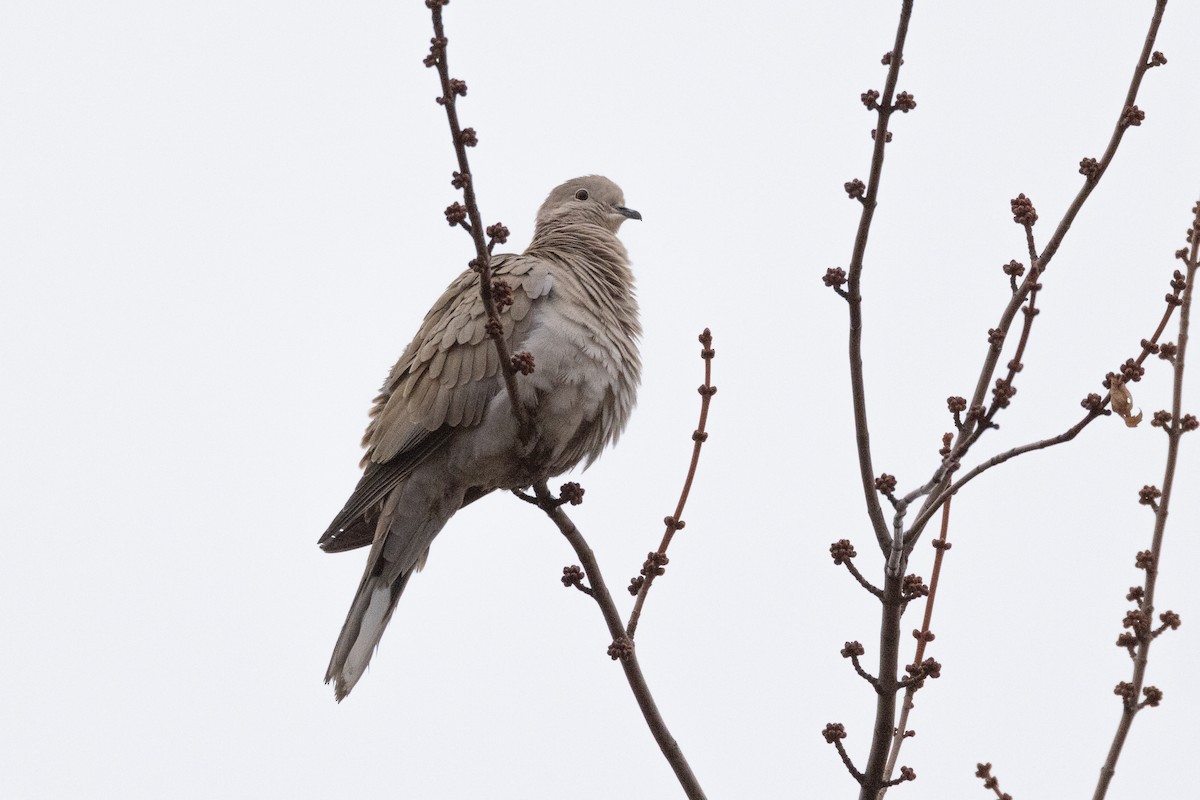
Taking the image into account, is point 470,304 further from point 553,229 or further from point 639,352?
point 553,229

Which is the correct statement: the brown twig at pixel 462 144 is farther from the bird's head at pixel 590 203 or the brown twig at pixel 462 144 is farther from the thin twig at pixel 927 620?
the bird's head at pixel 590 203

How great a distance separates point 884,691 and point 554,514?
134cm

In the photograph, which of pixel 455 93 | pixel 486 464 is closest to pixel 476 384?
pixel 486 464

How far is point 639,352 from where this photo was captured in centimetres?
486

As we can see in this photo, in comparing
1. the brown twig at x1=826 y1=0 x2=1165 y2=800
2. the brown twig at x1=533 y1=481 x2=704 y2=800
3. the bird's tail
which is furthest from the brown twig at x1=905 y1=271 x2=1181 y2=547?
the bird's tail

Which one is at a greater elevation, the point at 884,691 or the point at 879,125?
the point at 879,125

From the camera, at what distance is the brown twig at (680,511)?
3316 millimetres

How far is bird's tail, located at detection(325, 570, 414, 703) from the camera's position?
4.66 meters

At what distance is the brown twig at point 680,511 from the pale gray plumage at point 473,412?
3.13 ft

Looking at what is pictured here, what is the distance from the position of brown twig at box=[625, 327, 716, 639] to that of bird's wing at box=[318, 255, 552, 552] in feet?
3.99

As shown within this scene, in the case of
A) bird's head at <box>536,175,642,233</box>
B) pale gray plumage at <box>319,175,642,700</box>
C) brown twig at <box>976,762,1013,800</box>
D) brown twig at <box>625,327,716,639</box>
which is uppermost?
bird's head at <box>536,175,642,233</box>

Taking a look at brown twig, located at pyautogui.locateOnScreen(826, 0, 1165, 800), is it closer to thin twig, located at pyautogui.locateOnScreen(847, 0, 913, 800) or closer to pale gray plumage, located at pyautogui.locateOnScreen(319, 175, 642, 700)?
thin twig, located at pyautogui.locateOnScreen(847, 0, 913, 800)

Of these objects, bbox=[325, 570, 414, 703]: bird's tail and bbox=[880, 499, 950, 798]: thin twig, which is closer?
bbox=[880, 499, 950, 798]: thin twig

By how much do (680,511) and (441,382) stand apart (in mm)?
1514
